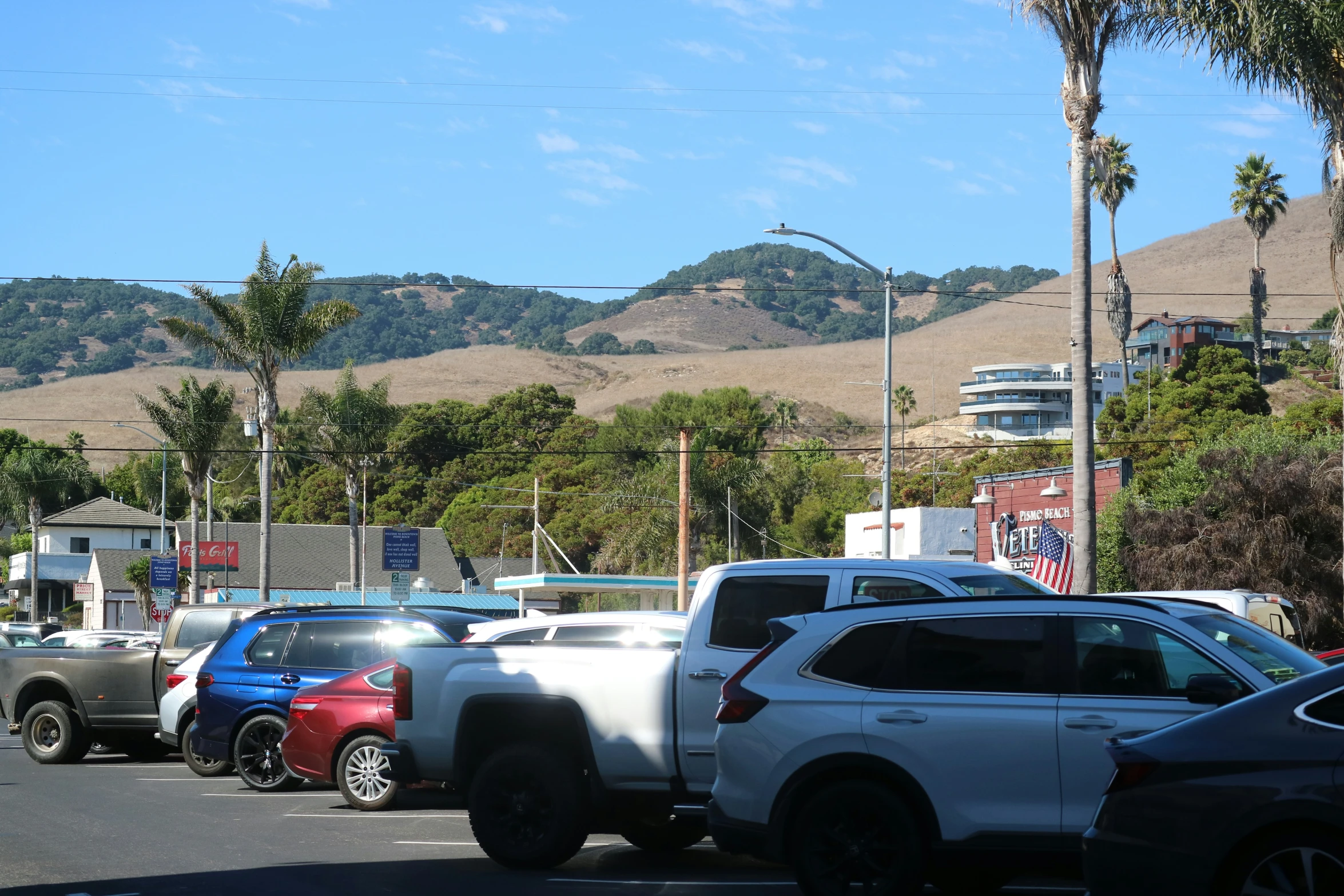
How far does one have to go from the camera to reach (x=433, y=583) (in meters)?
66.1

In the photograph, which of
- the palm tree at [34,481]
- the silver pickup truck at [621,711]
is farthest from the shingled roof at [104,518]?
the silver pickup truck at [621,711]

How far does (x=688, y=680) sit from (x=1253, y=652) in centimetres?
362

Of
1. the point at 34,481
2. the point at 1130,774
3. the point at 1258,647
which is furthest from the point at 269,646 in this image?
the point at 34,481

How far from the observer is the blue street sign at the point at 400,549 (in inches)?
1684

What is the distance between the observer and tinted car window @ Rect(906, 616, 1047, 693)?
7.86 m

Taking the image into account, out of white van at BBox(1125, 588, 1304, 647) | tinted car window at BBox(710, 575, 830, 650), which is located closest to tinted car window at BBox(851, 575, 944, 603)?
tinted car window at BBox(710, 575, 830, 650)

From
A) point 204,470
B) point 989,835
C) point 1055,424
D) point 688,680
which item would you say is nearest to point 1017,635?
point 989,835

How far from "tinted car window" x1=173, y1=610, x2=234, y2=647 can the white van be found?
38.8ft

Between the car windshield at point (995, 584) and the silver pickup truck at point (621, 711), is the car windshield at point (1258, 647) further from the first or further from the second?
the silver pickup truck at point (621, 711)

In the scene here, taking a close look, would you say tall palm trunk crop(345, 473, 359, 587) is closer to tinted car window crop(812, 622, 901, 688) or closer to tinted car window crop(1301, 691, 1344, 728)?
tinted car window crop(812, 622, 901, 688)

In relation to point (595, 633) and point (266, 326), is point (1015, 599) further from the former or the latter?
point (266, 326)

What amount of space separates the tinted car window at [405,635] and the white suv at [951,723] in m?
6.69

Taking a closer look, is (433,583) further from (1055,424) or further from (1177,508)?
(1055,424)

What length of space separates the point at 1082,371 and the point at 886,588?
10970mm
